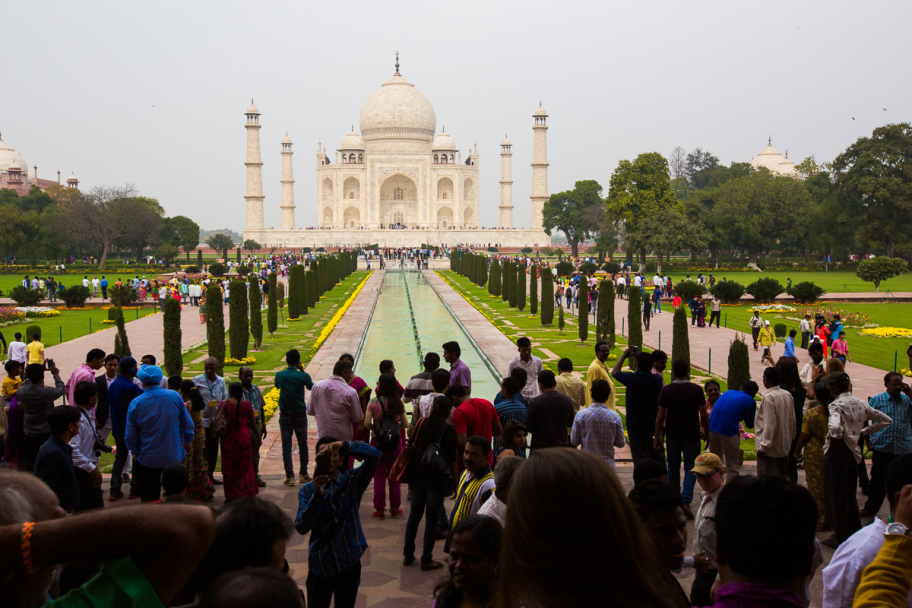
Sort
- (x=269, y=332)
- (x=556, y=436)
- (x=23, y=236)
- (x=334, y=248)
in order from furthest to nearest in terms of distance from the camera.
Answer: (x=334, y=248) → (x=23, y=236) → (x=269, y=332) → (x=556, y=436)

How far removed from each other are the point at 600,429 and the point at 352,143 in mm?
54983

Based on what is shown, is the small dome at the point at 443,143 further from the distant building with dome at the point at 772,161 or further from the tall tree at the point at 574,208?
the distant building with dome at the point at 772,161

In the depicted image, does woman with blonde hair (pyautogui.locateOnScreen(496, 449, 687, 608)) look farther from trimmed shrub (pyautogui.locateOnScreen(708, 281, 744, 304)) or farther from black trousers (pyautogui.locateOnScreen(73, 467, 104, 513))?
trimmed shrub (pyautogui.locateOnScreen(708, 281, 744, 304))

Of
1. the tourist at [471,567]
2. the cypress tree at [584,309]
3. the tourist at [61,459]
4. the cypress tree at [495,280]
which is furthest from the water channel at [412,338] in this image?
the tourist at [471,567]

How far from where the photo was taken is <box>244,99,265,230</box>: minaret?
1911 inches

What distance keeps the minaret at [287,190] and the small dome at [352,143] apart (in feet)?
16.0

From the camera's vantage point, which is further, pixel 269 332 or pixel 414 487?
pixel 269 332

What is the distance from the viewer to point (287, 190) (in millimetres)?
53281

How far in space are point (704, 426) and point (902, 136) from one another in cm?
3176

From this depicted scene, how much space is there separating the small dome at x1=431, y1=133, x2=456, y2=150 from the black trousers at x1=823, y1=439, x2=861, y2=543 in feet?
179

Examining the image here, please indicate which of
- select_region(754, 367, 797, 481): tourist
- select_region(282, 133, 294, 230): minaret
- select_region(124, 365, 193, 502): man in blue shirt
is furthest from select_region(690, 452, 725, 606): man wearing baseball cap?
select_region(282, 133, 294, 230): minaret

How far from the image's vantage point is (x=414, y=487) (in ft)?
12.5

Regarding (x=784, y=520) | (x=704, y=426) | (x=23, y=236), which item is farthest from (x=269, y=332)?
(x=23, y=236)

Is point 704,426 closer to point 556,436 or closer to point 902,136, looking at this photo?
point 556,436
